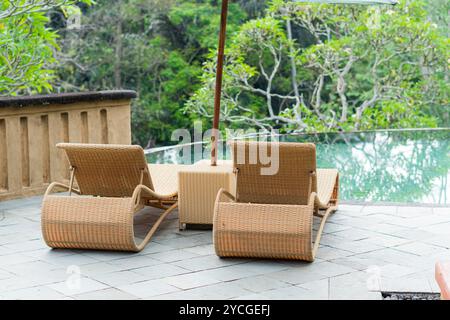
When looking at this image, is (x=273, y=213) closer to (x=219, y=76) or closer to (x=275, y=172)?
(x=275, y=172)

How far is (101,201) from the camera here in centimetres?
523

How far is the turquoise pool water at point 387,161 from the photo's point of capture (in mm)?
7148

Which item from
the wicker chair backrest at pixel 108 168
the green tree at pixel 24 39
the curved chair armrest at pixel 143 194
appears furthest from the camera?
the green tree at pixel 24 39

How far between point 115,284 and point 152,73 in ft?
48.9

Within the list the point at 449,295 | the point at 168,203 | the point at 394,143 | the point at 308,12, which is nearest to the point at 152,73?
the point at 308,12

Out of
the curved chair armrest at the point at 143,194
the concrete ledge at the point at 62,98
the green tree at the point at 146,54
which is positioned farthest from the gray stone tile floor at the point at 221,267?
the green tree at the point at 146,54

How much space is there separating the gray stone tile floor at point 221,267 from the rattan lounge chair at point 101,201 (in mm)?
99

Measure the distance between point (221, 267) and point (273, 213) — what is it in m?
0.47

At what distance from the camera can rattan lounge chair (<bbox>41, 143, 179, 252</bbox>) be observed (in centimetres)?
516

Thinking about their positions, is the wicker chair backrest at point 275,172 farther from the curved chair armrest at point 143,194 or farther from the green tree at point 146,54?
the green tree at point 146,54

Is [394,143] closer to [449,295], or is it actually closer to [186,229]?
[186,229]

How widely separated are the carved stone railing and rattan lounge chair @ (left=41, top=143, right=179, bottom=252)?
172cm

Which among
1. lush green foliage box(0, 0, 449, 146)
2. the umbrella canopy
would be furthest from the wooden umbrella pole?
lush green foliage box(0, 0, 449, 146)

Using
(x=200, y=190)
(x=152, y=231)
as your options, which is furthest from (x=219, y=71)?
(x=152, y=231)
